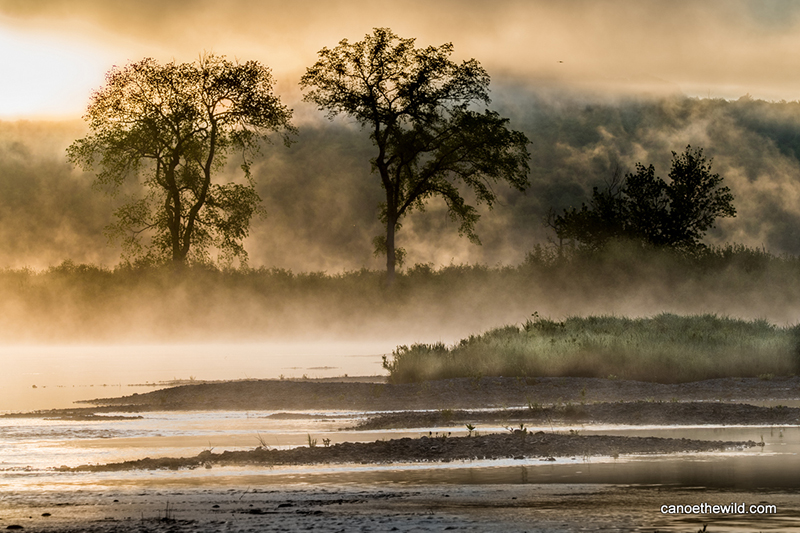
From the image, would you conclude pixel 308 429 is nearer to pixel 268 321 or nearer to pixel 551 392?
pixel 551 392

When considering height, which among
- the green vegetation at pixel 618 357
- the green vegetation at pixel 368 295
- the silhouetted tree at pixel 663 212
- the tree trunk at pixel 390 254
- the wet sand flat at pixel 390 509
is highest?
the silhouetted tree at pixel 663 212

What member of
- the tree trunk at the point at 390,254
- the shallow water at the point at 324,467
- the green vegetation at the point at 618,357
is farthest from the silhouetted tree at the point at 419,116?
the shallow water at the point at 324,467

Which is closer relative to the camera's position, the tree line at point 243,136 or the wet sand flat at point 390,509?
the wet sand flat at point 390,509

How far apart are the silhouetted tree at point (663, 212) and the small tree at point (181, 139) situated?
845 inches

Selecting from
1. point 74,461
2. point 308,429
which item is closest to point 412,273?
point 308,429

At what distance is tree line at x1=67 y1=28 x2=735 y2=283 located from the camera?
61625mm

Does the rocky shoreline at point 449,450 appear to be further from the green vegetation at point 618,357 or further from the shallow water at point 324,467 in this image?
the green vegetation at point 618,357

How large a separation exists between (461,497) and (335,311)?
49731 millimetres

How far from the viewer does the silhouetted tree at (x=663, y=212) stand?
72.2 metres

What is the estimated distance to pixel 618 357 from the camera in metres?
35.8

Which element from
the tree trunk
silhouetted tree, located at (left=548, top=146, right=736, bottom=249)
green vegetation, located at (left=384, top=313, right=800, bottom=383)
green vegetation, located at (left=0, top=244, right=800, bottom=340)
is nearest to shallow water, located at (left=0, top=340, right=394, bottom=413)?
green vegetation, located at (left=0, top=244, right=800, bottom=340)

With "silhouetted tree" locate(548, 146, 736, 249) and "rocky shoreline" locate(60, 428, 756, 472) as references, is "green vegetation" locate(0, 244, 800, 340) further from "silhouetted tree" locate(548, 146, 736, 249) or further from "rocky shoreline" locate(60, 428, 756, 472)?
"rocky shoreline" locate(60, 428, 756, 472)

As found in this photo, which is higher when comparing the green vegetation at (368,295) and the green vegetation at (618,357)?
the green vegetation at (368,295)

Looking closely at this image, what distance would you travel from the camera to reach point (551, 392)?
102ft
